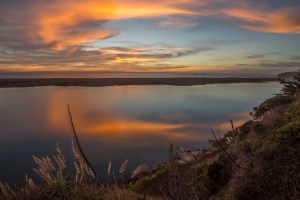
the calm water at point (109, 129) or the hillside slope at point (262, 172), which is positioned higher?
the hillside slope at point (262, 172)

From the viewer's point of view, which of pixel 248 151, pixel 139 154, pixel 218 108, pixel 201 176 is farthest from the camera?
pixel 218 108

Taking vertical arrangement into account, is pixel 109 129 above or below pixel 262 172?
below

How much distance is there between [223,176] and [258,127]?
2.32 meters

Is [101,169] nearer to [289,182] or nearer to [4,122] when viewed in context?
[289,182]

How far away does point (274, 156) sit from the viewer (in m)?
6.51

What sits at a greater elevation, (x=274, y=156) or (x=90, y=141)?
(x=274, y=156)

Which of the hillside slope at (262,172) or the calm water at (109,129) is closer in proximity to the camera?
the hillside slope at (262,172)

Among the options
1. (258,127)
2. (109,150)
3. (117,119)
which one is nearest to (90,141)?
(109,150)

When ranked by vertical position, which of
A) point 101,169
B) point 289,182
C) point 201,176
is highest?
point 289,182

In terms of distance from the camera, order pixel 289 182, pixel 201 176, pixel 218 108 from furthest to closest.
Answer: pixel 218 108, pixel 201 176, pixel 289 182

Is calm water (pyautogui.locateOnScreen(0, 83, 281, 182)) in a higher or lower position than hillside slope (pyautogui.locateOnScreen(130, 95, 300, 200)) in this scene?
lower

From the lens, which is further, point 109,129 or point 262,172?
point 109,129

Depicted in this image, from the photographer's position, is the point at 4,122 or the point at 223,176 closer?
the point at 223,176

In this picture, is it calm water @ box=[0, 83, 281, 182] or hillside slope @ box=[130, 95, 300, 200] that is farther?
calm water @ box=[0, 83, 281, 182]
